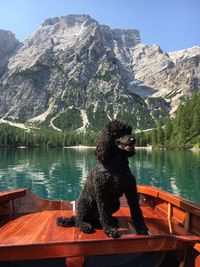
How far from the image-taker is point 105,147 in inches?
245

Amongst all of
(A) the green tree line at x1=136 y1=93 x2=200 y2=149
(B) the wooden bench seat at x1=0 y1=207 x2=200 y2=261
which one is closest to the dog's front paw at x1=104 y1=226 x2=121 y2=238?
(B) the wooden bench seat at x1=0 y1=207 x2=200 y2=261

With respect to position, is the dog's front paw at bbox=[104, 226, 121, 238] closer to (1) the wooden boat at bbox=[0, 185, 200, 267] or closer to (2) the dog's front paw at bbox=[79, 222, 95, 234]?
(1) the wooden boat at bbox=[0, 185, 200, 267]

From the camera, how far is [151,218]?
324 inches

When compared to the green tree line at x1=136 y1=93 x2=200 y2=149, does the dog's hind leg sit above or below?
below

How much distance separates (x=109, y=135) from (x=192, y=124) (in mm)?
135270

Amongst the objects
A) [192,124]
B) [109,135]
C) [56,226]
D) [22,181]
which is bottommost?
[22,181]

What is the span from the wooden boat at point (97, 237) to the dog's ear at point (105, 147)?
1.42 m

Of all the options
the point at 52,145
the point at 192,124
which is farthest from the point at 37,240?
the point at 52,145

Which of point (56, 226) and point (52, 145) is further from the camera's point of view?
point (52, 145)

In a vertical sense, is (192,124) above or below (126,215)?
above

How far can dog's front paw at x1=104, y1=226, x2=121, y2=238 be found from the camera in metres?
5.81

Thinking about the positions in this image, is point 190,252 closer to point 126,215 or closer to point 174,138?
point 126,215

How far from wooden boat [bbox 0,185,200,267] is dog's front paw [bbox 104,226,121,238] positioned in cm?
18

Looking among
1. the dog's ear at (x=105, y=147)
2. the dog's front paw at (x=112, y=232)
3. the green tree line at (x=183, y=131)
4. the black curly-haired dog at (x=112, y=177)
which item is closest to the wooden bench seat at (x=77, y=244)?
the dog's front paw at (x=112, y=232)
